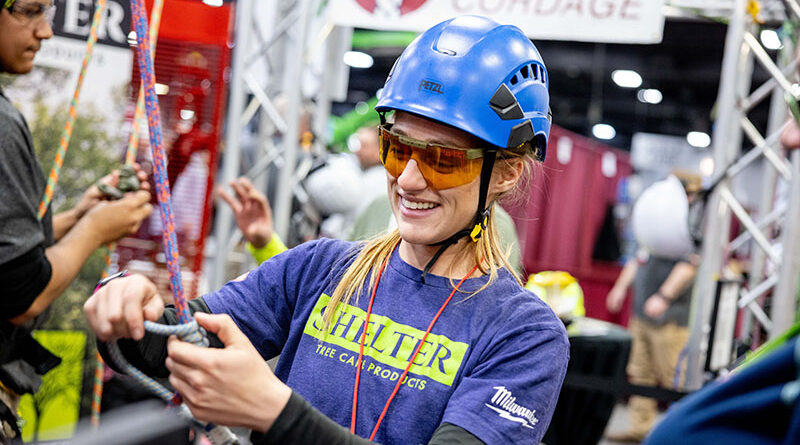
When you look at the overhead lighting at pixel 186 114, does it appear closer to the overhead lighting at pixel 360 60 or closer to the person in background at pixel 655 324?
the person in background at pixel 655 324

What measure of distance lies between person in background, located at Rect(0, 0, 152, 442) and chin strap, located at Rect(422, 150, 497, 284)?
1.17m

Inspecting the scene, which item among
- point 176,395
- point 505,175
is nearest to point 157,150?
point 176,395

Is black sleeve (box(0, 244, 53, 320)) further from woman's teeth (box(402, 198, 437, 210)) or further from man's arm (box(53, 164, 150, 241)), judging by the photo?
woman's teeth (box(402, 198, 437, 210))

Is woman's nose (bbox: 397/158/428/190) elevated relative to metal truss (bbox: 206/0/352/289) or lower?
lower

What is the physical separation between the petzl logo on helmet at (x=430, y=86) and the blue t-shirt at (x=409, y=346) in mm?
380

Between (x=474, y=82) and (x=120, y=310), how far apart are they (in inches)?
32.0

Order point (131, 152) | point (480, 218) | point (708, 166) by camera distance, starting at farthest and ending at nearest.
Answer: point (708, 166) → point (131, 152) → point (480, 218)

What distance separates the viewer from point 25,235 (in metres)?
2.11

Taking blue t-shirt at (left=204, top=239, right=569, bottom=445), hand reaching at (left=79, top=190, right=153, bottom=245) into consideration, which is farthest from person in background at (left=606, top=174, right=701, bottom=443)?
blue t-shirt at (left=204, top=239, right=569, bottom=445)

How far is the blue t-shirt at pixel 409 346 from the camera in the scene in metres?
1.38

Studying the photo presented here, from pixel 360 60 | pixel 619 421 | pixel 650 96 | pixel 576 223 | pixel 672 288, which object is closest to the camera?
pixel 672 288

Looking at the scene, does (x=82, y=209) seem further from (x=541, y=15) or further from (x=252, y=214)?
→ (x=541, y=15)

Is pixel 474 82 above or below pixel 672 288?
above

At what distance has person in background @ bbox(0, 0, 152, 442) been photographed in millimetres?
2090
